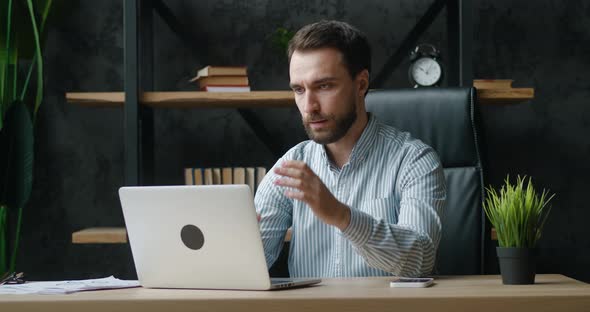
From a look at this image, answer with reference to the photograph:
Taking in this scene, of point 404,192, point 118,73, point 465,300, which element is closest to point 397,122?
point 404,192

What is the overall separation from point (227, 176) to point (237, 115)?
0.37 meters

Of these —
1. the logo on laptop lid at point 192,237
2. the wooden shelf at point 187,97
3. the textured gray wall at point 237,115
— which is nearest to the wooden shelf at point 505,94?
the textured gray wall at point 237,115

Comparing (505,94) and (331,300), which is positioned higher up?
(505,94)

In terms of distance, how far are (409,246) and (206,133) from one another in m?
1.70

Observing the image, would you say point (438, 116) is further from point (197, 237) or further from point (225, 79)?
point (225, 79)

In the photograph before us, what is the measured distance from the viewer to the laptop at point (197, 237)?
1395 millimetres

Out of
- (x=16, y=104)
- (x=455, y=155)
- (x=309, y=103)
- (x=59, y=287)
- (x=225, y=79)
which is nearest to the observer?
(x=59, y=287)

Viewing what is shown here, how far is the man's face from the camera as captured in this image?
196 cm

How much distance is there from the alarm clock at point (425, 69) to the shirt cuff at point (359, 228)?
54.7 inches

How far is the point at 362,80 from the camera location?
2096 millimetres

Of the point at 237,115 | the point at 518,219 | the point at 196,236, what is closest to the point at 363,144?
the point at 518,219

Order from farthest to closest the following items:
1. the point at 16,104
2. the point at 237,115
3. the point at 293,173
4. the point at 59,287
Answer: the point at 237,115 → the point at 16,104 → the point at 59,287 → the point at 293,173

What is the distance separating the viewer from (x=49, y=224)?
3262mm

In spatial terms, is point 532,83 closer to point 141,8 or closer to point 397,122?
point 397,122
